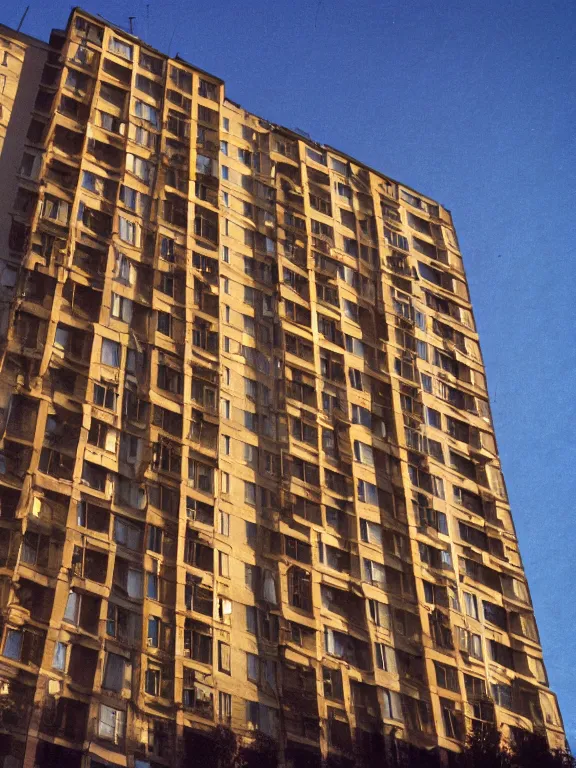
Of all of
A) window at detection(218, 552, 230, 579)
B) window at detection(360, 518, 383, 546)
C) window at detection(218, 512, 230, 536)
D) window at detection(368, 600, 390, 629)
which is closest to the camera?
window at detection(218, 552, 230, 579)

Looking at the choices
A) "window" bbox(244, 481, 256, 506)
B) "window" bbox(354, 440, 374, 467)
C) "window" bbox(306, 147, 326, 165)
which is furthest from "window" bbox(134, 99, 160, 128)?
"window" bbox(244, 481, 256, 506)

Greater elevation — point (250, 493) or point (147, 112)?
point (147, 112)

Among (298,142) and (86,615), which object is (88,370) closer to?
(86,615)

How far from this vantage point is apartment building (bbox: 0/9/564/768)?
44125mm

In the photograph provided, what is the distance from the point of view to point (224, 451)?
51.8m

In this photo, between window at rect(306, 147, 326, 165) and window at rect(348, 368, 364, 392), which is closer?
window at rect(348, 368, 364, 392)

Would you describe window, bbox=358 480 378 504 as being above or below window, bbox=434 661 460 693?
above

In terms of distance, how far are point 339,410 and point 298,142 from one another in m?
17.8

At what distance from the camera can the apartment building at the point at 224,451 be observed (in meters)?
44.1

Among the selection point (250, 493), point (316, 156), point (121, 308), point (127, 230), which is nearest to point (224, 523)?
point (250, 493)

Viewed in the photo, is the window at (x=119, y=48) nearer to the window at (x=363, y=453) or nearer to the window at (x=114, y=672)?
the window at (x=363, y=453)

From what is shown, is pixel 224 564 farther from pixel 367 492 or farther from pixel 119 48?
pixel 119 48

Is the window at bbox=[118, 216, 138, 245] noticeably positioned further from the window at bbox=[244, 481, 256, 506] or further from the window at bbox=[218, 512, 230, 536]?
the window at bbox=[218, 512, 230, 536]

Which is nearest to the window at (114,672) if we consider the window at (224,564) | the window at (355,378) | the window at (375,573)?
the window at (224,564)
